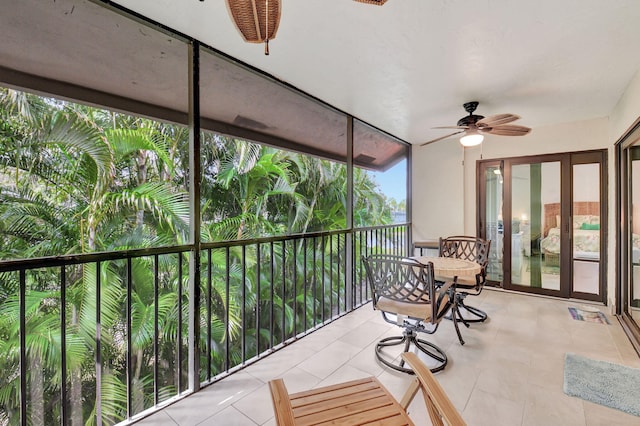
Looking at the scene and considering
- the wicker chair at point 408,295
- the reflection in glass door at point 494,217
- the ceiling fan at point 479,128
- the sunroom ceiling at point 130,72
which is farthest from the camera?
the reflection in glass door at point 494,217

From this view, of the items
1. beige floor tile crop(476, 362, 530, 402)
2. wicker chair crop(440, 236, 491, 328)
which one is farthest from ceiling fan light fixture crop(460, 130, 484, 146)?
beige floor tile crop(476, 362, 530, 402)

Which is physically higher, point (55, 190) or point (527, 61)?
point (527, 61)

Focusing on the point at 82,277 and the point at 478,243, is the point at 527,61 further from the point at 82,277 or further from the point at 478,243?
the point at 82,277

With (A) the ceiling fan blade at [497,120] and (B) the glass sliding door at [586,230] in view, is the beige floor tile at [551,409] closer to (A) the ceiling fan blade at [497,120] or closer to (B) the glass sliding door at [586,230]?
(A) the ceiling fan blade at [497,120]

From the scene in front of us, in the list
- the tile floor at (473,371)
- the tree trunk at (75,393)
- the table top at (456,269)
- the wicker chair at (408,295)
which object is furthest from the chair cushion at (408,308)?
the tree trunk at (75,393)

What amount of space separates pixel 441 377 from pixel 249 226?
9.88 ft

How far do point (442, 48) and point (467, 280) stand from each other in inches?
91.0

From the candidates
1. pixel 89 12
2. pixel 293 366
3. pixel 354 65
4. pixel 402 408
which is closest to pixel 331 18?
pixel 354 65

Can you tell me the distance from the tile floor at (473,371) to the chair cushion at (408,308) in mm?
459

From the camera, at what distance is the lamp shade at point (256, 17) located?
1137 millimetres

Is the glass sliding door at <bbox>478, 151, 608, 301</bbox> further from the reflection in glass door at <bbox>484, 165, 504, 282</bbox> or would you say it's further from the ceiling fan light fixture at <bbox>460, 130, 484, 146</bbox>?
the ceiling fan light fixture at <bbox>460, 130, 484, 146</bbox>

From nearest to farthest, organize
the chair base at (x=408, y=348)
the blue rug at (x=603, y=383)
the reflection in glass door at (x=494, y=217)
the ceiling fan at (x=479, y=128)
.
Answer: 1. the blue rug at (x=603, y=383)
2. the chair base at (x=408, y=348)
3. the ceiling fan at (x=479, y=128)
4. the reflection in glass door at (x=494, y=217)

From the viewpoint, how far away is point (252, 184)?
4238mm

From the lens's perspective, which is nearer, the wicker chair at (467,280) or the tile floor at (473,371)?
the tile floor at (473,371)
